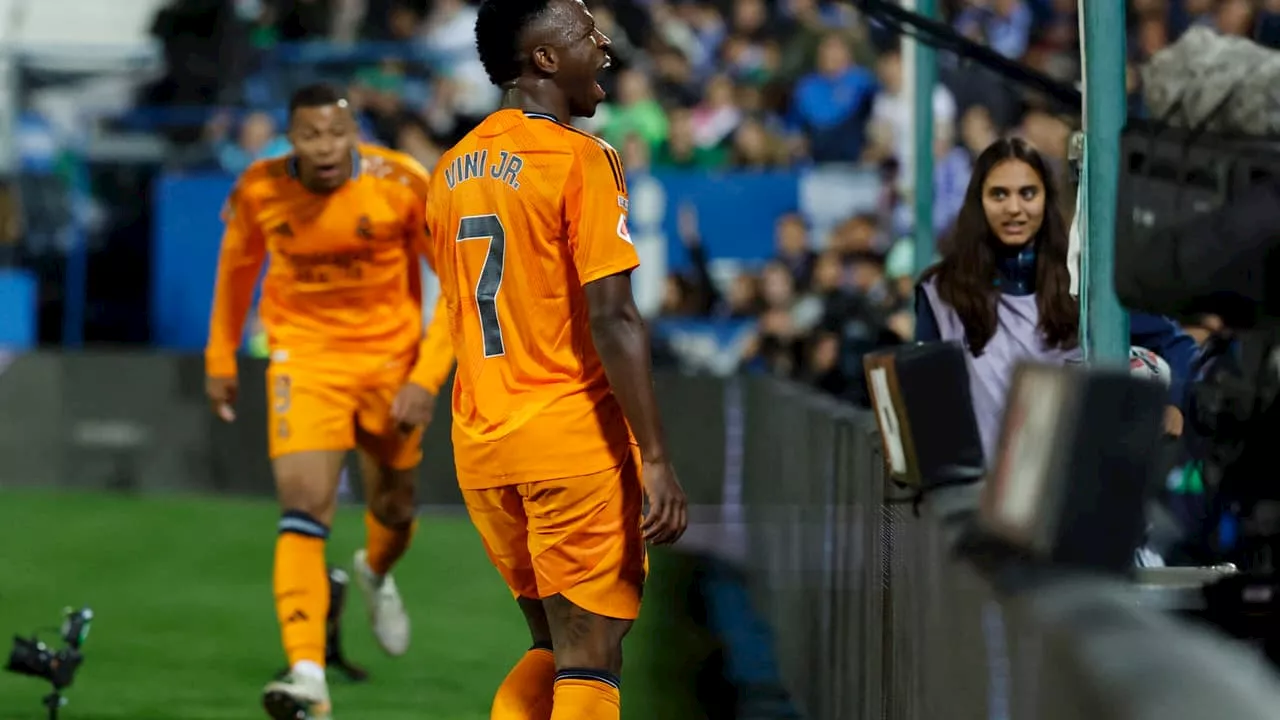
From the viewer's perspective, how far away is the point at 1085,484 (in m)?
2.56

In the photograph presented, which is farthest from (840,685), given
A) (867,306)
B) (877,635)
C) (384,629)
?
(867,306)

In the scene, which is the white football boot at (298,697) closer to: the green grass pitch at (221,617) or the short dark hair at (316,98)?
the green grass pitch at (221,617)

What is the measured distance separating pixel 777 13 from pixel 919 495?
16.0 metres

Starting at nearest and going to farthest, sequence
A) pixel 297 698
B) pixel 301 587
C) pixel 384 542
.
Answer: pixel 297 698
pixel 301 587
pixel 384 542

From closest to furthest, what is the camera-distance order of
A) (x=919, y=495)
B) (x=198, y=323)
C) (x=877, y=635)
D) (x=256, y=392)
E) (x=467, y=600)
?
(x=919, y=495) → (x=877, y=635) → (x=467, y=600) → (x=256, y=392) → (x=198, y=323)

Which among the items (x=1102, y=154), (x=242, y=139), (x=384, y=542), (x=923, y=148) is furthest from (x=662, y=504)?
(x=242, y=139)

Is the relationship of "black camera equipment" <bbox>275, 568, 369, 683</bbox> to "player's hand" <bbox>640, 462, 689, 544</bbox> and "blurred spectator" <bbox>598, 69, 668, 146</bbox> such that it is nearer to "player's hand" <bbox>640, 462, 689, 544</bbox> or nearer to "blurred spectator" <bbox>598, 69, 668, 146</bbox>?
"player's hand" <bbox>640, 462, 689, 544</bbox>

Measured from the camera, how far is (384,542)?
29.0 feet

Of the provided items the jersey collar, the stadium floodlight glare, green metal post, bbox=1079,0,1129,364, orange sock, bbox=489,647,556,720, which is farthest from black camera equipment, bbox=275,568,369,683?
the stadium floodlight glare

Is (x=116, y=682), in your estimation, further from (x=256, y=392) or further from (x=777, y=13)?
(x=777, y=13)

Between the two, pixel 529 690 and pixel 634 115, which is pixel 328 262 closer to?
pixel 529 690

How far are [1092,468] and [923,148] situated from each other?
6.70m

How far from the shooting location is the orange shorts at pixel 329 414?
7965mm

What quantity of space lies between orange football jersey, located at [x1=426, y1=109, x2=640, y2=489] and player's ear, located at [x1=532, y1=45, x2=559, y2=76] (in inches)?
4.3
